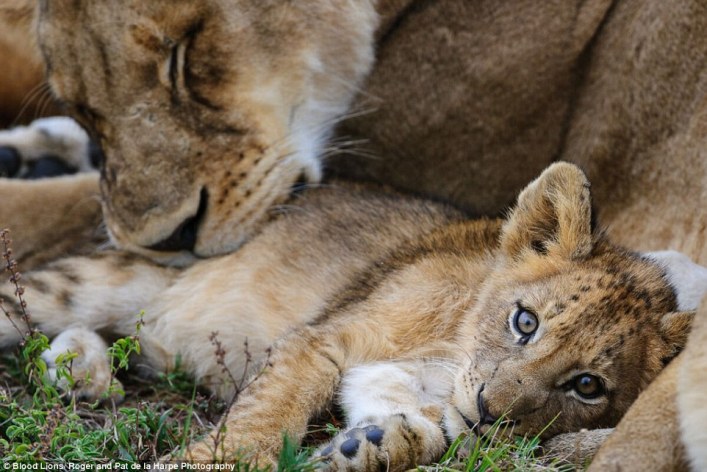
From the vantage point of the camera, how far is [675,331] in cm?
352

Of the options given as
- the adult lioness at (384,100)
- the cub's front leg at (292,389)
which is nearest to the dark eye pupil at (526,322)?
the cub's front leg at (292,389)

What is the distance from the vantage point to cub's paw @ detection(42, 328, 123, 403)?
420 centimetres

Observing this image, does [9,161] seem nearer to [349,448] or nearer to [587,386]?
[349,448]

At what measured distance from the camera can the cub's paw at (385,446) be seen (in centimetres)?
334

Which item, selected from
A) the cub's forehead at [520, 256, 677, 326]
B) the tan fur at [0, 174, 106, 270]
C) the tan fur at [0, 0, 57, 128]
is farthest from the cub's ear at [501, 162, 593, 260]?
the tan fur at [0, 0, 57, 128]

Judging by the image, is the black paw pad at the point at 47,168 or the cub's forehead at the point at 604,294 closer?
the cub's forehead at the point at 604,294

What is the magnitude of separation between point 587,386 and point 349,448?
724 millimetres

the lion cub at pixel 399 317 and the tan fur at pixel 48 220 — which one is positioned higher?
the lion cub at pixel 399 317

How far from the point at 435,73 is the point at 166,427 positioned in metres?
1.97

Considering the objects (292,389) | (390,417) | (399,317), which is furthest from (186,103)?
(390,417)

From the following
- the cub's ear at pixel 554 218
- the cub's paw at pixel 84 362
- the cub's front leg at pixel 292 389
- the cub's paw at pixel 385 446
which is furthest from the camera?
the cub's paw at pixel 84 362

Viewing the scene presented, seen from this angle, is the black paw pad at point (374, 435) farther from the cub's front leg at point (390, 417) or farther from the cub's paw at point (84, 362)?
the cub's paw at point (84, 362)

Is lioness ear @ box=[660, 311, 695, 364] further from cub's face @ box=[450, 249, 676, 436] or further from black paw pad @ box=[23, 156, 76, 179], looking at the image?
black paw pad @ box=[23, 156, 76, 179]

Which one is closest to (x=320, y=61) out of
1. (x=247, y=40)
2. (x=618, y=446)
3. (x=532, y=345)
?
(x=247, y=40)
